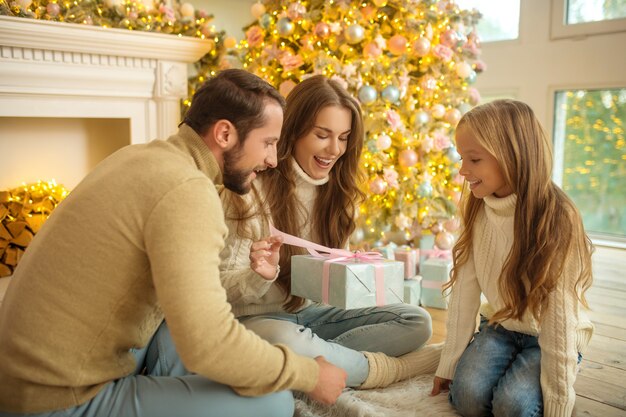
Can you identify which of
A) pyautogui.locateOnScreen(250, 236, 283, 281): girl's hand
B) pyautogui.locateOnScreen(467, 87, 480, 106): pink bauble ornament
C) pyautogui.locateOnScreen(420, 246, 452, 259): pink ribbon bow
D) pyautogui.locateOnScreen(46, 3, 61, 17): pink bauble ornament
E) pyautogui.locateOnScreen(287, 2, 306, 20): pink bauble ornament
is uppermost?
pyautogui.locateOnScreen(287, 2, 306, 20): pink bauble ornament

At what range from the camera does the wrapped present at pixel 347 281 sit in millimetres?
1659

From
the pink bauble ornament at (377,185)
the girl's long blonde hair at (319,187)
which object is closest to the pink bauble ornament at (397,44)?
the pink bauble ornament at (377,185)

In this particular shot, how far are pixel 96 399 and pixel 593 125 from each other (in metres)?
3.71

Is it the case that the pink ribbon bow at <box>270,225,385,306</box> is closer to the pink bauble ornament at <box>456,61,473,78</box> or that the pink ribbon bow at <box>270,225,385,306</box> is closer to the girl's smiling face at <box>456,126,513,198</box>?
the girl's smiling face at <box>456,126,513,198</box>

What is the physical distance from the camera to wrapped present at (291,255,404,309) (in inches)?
65.3

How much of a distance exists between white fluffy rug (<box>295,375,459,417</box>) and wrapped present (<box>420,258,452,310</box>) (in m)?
1.01

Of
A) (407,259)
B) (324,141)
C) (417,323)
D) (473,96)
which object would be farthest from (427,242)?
(324,141)

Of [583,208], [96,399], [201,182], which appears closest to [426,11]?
[583,208]

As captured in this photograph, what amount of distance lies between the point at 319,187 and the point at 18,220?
1.63 metres

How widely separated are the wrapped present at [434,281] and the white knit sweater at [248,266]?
0.97 metres

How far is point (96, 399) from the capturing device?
1.20 meters

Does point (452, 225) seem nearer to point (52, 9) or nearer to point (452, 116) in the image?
point (452, 116)

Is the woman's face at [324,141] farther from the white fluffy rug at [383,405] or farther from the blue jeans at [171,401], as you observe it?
the blue jeans at [171,401]

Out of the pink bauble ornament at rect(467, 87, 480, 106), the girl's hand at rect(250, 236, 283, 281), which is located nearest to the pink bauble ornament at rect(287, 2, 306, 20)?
the pink bauble ornament at rect(467, 87, 480, 106)
